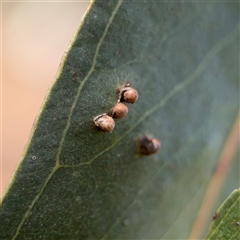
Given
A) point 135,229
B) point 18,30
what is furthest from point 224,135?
point 18,30

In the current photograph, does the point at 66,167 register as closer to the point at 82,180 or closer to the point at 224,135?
the point at 82,180

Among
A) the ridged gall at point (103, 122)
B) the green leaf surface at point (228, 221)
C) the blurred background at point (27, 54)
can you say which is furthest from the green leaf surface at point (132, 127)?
the blurred background at point (27, 54)

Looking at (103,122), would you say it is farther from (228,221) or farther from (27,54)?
(27,54)

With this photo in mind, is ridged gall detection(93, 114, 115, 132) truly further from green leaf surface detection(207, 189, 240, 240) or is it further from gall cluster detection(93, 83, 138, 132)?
green leaf surface detection(207, 189, 240, 240)

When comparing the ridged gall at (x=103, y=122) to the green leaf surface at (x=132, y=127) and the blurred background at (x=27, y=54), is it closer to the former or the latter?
the green leaf surface at (x=132, y=127)

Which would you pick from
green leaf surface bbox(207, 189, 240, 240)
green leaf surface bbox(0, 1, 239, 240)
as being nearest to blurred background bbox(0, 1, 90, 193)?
green leaf surface bbox(0, 1, 239, 240)

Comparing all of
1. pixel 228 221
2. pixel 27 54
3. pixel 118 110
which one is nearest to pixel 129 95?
pixel 118 110
